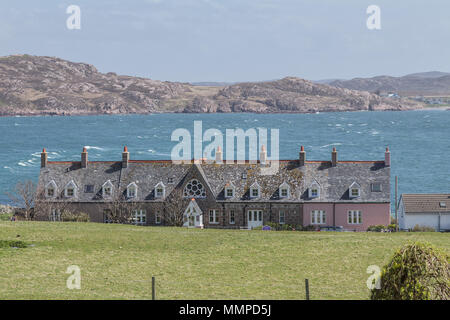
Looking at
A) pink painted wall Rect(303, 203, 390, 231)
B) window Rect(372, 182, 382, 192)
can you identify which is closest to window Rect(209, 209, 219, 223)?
pink painted wall Rect(303, 203, 390, 231)

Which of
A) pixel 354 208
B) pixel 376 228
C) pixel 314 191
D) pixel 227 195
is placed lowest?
pixel 376 228

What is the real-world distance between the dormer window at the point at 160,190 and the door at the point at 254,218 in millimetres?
8403

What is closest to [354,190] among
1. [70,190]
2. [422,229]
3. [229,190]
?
[422,229]

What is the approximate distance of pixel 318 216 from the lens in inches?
2712

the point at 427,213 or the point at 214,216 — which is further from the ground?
the point at 214,216

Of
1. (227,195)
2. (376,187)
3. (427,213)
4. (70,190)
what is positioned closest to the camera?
(227,195)

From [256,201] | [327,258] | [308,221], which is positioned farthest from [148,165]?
[327,258]

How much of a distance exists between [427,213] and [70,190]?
36.0 m

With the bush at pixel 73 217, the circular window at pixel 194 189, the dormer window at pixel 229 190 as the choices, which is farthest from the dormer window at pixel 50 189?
the dormer window at pixel 229 190

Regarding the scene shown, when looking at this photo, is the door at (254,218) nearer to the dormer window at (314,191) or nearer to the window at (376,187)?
the dormer window at (314,191)

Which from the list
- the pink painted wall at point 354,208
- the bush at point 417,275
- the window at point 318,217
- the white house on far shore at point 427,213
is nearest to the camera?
the bush at point 417,275

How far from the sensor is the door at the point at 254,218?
68.6 m

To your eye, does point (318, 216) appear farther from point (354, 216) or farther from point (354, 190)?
point (354, 190)

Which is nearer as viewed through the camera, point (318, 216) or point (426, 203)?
point (318, 216)
